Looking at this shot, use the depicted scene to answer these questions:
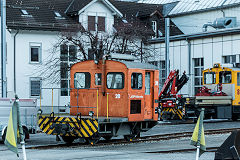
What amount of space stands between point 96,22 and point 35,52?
18.9ft

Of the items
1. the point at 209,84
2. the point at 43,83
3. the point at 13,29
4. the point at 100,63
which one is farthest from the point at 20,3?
the point at 100,63

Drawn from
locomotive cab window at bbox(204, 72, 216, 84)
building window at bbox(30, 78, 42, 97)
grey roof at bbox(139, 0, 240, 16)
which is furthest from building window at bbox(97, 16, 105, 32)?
locomotive cab window at bbox(204, 72, 216, 84)

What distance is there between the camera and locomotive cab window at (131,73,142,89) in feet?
62.8

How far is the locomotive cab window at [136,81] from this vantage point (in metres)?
19.2

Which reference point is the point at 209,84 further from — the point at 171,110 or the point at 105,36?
the point at 105,36

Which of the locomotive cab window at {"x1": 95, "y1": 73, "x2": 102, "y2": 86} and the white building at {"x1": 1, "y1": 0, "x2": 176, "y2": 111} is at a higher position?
the white building at {"x1": 1, "y1": 0, "x2": 176, "y2": 111}

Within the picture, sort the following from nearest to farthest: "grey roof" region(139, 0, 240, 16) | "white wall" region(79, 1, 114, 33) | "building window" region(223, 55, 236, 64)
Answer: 1. "building window" region(223, 55, 236, 64)
2. "white wall" region(79, 1, 114, 33)
3. "grey roof" region(139, 0, 240, 16)

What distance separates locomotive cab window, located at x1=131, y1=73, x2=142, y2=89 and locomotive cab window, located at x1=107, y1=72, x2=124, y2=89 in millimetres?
391

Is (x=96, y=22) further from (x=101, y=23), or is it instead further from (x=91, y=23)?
(x=91, y=23)

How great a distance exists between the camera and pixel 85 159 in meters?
14.2

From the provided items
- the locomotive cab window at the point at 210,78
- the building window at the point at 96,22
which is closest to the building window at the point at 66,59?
the building window at the point at 96,22

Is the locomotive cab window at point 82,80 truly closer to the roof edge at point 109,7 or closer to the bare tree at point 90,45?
the bare tree at point 90,45

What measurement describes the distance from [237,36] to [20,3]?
1787cm

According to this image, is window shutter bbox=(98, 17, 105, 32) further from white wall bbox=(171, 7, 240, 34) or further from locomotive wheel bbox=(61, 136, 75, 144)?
locomotive wheel bbox=(61, 136, 75, 144)
